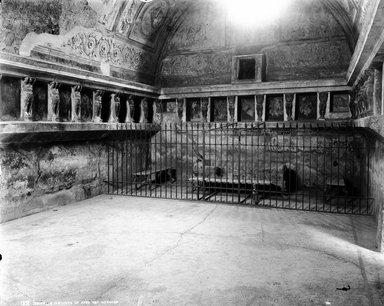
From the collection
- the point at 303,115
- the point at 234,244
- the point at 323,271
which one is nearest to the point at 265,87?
the point at 303,115

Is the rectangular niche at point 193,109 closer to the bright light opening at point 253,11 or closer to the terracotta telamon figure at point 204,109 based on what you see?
the terracotta telamon figure at point 204,109

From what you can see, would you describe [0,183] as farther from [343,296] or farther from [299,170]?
[299,170]

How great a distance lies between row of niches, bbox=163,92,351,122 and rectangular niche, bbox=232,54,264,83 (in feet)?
1.78

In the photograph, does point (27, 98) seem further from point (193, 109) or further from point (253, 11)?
point (253, 11)

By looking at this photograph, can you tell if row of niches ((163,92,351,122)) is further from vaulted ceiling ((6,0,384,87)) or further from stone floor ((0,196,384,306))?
stone floor ((0,196,384,306))

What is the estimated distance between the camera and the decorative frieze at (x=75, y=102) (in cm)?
768

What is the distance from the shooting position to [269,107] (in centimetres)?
1011

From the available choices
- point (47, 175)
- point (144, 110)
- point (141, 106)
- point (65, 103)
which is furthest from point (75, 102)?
point (144, 110)

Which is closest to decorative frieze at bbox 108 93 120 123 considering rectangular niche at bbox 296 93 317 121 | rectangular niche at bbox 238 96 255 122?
rectangular niche at bbox 238 96 255 122

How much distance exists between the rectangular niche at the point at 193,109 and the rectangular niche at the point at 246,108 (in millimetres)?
1353

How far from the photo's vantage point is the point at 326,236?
5.28 m

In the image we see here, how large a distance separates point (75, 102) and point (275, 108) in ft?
18.8

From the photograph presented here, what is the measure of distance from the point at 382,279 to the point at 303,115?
21.8ft

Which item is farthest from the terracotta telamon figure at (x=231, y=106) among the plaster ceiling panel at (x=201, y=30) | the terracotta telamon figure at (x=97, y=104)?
the terracotta telamon figure at (x=97, y=104)
